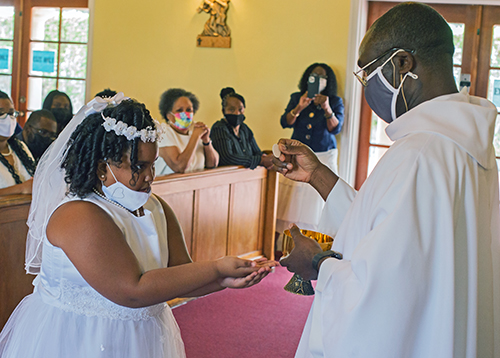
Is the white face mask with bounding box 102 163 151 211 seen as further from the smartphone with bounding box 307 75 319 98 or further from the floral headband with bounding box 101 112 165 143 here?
the smartphone with bounding box 307 75 319 98

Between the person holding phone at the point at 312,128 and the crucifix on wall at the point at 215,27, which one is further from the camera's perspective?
the crucifix on wall at the point at 215,27

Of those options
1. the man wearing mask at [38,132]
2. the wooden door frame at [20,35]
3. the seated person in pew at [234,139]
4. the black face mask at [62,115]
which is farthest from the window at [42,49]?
the man wearing mask at [38,132]

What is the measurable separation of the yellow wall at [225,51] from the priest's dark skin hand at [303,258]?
4478mm

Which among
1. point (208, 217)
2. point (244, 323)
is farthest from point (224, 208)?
point (244, 323)

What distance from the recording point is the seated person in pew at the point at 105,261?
1611mm

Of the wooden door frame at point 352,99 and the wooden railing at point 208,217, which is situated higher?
the wooden door frame at point 352,99

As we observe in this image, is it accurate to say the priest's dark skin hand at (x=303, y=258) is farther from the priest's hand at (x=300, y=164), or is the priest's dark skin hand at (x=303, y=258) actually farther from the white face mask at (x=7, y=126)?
the white face mask at (x=7, y=126)

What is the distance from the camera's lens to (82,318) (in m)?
1.72

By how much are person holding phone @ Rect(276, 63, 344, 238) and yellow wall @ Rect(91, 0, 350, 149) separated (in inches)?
10.0

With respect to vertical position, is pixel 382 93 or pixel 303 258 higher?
pixel 382 93

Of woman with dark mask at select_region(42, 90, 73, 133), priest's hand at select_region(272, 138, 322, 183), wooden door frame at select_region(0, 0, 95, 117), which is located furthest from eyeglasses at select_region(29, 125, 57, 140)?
wooden door frame at select_region(0, 0, 95, 117)

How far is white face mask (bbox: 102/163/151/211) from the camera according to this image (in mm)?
1748

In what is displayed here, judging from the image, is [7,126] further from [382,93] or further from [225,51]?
[225,51]

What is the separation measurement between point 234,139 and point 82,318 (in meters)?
3.58
